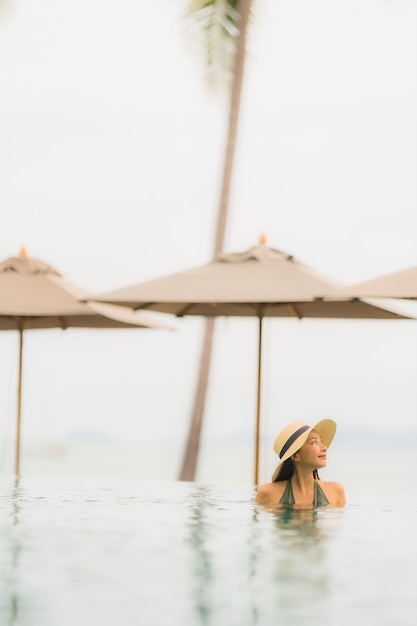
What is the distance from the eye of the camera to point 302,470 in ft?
26.7

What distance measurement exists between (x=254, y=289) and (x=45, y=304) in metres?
2.33

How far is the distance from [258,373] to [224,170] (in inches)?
252

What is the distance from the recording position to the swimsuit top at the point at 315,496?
8.32 metres

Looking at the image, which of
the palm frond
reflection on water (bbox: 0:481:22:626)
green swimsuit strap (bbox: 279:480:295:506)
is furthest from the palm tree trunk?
reflection on water (bbox: 0:481:22:626)

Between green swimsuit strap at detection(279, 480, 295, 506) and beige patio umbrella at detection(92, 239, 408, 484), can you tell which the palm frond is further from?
green swimsuit strap at detection(279, 480, 295, 506)

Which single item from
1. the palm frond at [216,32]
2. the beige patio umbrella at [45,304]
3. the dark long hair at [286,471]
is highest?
the palm frond at [216,32]

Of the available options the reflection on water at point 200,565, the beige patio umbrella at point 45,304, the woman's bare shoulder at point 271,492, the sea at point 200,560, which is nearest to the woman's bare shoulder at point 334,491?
the sea at point 200,560

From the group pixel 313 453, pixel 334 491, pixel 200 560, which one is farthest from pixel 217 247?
pixel 200 560

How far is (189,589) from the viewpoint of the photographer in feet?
18.1

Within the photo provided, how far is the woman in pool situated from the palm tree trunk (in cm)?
906

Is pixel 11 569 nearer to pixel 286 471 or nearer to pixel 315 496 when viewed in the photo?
pixel 286 471

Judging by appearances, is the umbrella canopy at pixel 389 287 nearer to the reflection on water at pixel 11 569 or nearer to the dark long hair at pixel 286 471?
the dark long hair at pixel 286 471

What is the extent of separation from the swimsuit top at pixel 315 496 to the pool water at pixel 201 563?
0.13m

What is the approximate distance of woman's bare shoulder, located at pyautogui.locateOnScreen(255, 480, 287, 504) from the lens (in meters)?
8.34
